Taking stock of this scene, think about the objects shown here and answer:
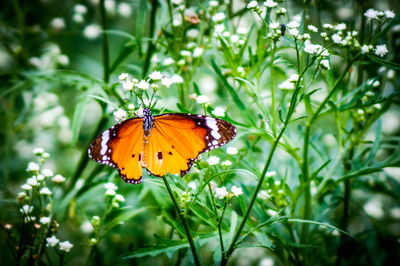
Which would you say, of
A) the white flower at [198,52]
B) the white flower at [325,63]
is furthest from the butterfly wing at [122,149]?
the white flower at [325,63]

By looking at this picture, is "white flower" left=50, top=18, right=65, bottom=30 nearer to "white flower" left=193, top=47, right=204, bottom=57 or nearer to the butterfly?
"white flower" left=193, top=47, right=204, bottom=57

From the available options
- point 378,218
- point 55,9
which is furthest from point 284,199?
point 55,9

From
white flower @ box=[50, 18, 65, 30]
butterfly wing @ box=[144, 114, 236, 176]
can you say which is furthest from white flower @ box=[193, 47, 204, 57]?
white flower @ box=[50, 18, 65, 30]

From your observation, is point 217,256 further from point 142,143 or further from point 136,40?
point 136,40

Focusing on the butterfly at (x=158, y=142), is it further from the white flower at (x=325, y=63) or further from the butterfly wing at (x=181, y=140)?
the white flower at (x=325, y=63)

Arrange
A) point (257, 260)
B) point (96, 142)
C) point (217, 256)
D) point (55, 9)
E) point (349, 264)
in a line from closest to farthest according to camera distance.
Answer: point (217, 256) → point (96, 142) → point (349, 264) → point (257, 260) → point (55, 9)

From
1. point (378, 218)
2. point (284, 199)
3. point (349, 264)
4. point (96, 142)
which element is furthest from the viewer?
point (378, 218)
